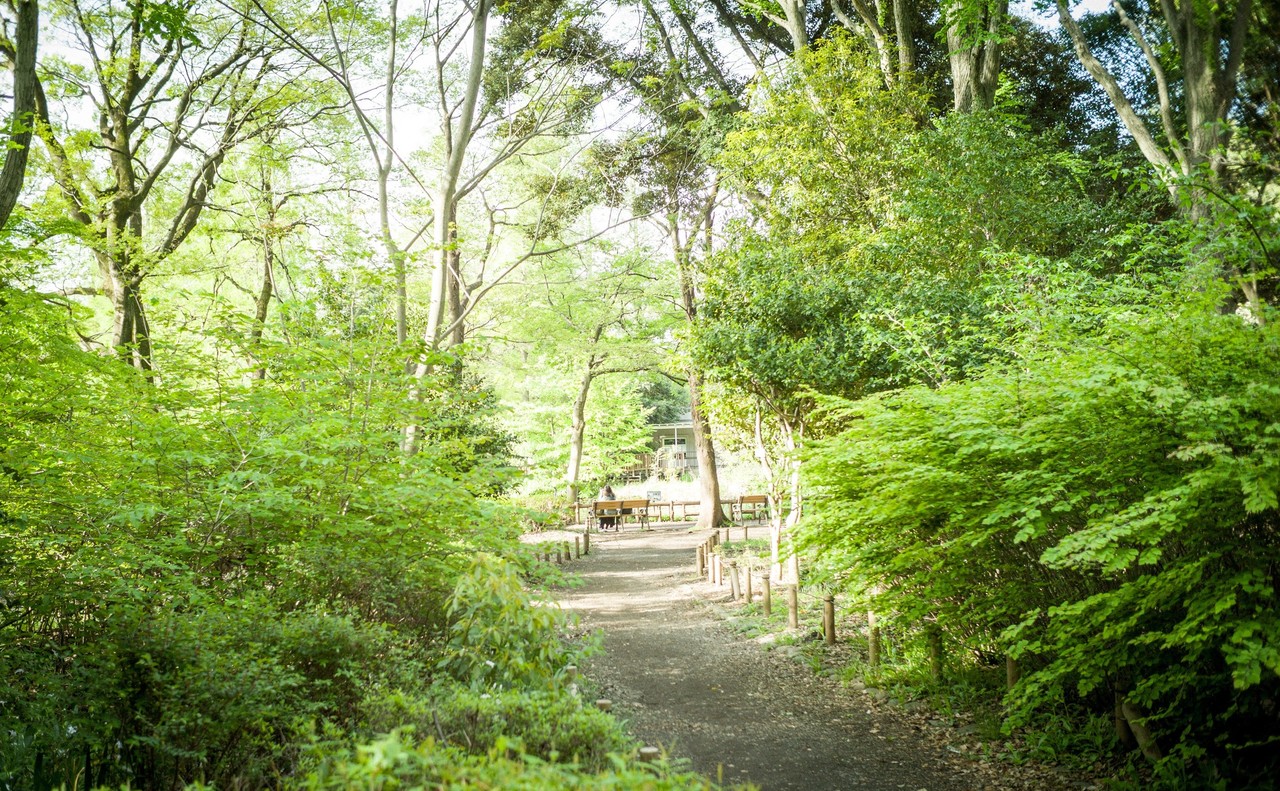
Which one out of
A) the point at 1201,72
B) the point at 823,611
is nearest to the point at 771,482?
the point at 823,611

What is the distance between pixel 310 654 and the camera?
426cm

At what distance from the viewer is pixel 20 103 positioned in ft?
17.5

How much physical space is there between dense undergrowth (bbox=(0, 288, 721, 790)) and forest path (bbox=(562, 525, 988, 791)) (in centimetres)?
128

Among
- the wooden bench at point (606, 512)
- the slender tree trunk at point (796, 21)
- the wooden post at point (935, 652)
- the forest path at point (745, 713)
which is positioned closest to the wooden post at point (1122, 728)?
the forest path at point (745, 713)

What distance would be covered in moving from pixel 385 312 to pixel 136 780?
14.6ft

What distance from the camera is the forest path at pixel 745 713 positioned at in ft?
17.3

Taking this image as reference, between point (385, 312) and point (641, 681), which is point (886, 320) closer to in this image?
point (641, 681)

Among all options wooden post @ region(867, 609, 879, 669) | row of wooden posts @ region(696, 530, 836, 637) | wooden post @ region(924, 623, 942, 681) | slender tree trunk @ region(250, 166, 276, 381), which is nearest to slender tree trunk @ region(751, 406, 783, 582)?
row of wooden posts @ region(696, 530, 836, 637)

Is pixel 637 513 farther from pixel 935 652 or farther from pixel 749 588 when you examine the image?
pixel 935 652

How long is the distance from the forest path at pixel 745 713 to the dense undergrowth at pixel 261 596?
128 centimetres

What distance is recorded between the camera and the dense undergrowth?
136 inches

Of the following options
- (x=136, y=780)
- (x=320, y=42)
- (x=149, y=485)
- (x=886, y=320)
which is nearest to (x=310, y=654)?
(x=136, y=780)

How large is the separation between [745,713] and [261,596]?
4.16 metres

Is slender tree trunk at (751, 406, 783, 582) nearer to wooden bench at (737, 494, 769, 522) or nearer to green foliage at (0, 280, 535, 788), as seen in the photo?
green foliage at (0, 280, 535, 788)
